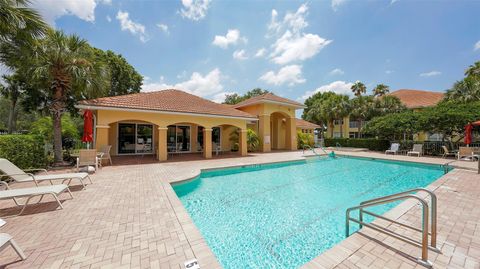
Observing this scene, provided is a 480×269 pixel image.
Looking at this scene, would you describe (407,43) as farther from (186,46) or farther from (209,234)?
(209,234)

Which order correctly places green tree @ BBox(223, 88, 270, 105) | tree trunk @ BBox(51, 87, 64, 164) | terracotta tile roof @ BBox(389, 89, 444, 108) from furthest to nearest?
green tree @ BBox(223, 88, 270, 105), terracotta tile roof @ BBox(389, 89, 444, 108), tree trunk @ BBox(51, 87, 64, 164)

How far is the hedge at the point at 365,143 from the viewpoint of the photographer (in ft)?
75.8

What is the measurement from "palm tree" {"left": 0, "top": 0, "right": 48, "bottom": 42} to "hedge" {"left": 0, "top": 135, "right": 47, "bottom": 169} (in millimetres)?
4019

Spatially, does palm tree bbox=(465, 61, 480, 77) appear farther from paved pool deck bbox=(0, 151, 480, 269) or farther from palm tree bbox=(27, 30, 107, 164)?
palm tree bbox=(27, 30, 107, 164)

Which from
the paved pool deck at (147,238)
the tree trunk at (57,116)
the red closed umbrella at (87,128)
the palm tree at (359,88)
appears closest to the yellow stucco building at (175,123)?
the red closed umbrella at (87,128)

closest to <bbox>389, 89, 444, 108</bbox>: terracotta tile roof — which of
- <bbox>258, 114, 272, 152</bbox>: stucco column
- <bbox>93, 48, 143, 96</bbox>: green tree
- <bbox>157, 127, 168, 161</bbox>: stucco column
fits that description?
<bbox>258, 114, 272, 152</bbox>: stucco column

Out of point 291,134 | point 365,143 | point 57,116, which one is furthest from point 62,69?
point 365,143

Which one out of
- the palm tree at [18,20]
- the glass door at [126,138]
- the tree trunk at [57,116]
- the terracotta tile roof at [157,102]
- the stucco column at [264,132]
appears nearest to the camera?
the palm tree at [18,20]

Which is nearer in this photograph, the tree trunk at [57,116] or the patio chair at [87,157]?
the patio chair at [87,157]

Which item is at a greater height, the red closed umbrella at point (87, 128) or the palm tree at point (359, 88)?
the palm tree at point (359, 88)

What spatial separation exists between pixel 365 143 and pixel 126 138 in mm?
27589

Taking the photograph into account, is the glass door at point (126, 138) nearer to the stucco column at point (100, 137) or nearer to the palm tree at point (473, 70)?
the stucco column at point (100, 137)

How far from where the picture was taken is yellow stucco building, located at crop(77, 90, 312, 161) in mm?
12312

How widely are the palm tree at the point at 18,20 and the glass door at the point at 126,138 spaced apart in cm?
917
